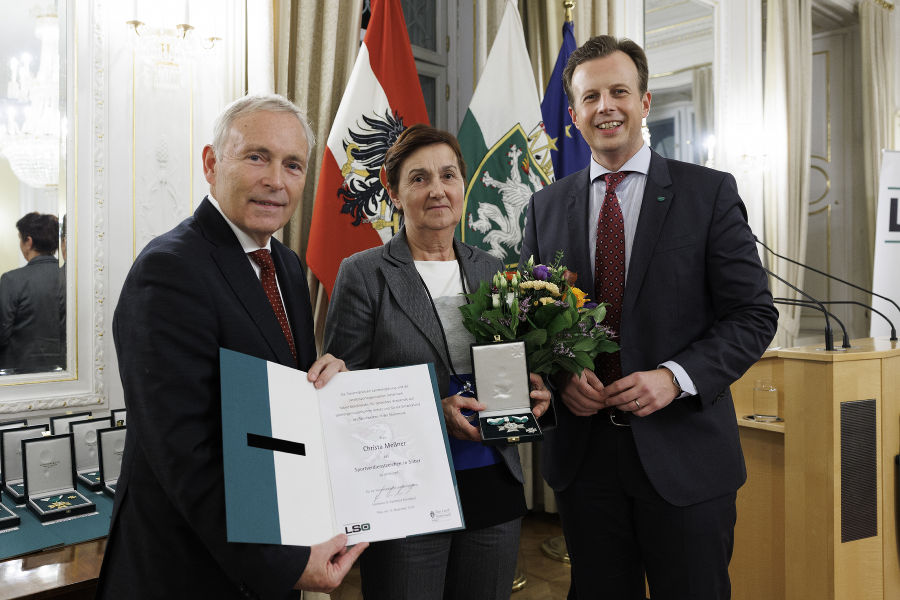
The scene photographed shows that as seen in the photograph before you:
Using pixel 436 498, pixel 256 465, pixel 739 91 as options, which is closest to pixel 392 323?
pixel 436 498

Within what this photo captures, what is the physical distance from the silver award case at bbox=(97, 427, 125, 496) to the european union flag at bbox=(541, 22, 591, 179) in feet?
8.65

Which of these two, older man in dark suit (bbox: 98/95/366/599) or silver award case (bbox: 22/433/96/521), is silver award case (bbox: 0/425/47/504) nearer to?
silver award case (bbox: 22/433/96/521)

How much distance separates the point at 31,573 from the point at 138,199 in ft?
5.05

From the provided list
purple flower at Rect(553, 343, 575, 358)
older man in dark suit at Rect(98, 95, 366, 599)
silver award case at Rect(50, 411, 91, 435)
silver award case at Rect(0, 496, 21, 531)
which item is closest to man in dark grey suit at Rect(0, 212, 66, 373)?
silver award case at Rect(50, 411, 91, 435)

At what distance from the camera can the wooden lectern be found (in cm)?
235

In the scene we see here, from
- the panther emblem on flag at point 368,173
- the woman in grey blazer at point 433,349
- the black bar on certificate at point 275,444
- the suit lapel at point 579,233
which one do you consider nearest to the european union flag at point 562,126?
the panther emblem on flag at point 368,173

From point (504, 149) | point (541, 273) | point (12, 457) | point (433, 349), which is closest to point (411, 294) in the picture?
point (433, 349)

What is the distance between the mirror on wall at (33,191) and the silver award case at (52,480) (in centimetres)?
63

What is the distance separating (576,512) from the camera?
1734mm

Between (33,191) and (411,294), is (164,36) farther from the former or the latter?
(411,294)

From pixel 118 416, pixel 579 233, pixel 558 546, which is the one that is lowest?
pixel 558 546

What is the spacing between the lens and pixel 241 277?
1216 mm

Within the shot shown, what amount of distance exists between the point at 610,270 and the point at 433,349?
1.67 feet

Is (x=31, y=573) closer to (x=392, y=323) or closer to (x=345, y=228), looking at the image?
(x=392, y=323)
